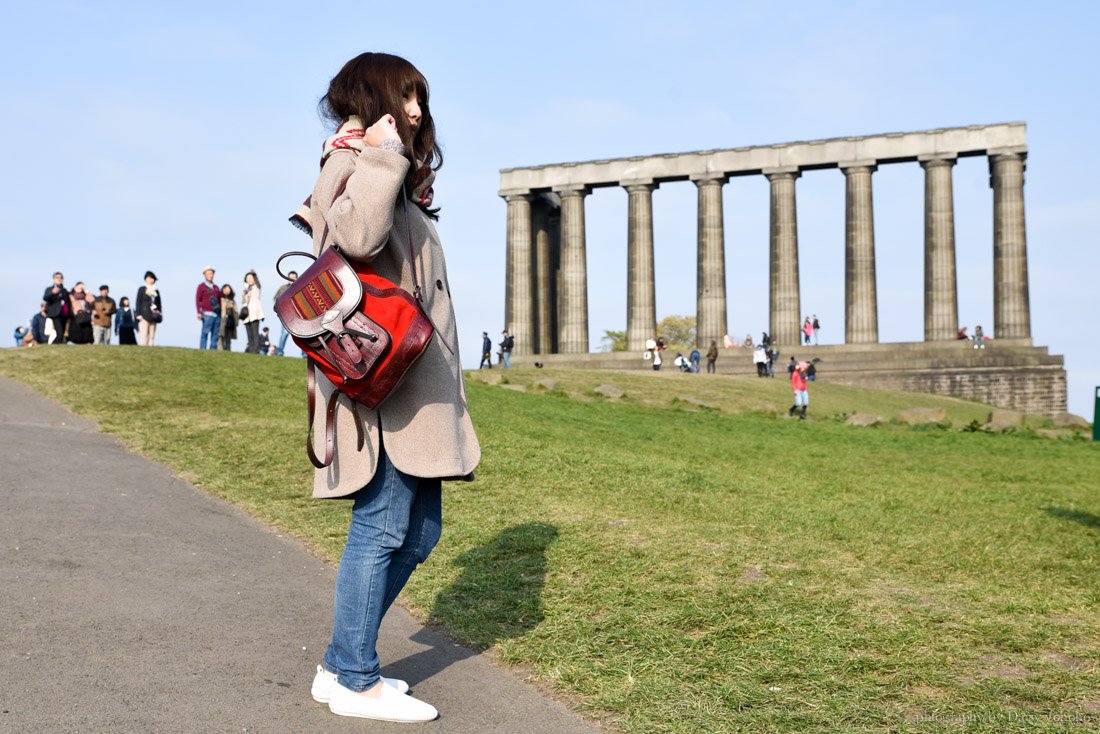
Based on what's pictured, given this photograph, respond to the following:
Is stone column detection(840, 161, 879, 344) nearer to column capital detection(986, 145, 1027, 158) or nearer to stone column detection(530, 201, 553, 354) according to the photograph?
column capital detection(986, 145, 1027, 158)

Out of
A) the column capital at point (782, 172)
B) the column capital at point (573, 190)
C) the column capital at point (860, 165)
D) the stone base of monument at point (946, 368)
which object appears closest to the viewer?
the stone base of monument at point (946, 368)

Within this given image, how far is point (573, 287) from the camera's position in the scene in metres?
61.9

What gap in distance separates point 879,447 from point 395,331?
15551mm

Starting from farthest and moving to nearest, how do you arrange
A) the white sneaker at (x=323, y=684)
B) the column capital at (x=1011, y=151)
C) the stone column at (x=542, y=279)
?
the stone column at (x=542, y=279) → the column capital at (x=1011, y=151) → the white sneaker at (x=323, y=684)

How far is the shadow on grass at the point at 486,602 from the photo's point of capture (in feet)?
17.2

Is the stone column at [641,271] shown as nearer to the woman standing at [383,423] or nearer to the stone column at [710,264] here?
the stone column at [710,264]

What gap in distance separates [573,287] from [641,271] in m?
4.48

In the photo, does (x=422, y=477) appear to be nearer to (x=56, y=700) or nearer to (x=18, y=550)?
(x=56, y=700)

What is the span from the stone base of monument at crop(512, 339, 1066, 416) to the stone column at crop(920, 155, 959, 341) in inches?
66.5

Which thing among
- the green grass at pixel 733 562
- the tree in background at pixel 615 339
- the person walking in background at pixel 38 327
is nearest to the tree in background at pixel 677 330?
the tree in background at pixel 615 339

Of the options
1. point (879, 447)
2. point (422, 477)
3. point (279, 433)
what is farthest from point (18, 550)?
point (879, 447)

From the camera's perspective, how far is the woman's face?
4180 mm

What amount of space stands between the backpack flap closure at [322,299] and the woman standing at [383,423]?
11 centimetres

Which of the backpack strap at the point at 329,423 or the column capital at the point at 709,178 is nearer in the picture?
the backpack strap at the point at 329,423
